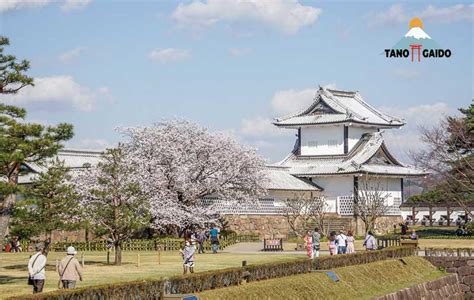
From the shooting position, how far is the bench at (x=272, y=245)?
168 feet

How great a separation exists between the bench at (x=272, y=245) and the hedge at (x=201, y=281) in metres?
15.6

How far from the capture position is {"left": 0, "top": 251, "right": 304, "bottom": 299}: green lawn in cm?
2989

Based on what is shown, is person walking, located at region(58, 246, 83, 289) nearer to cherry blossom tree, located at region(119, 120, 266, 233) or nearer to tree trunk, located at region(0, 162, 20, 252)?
tree trunk, located at region(0, 162, 20, 252)

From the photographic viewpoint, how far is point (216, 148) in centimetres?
5984

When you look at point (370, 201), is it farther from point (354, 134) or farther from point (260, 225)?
point (354, 134)

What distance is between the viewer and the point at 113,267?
37812 mm

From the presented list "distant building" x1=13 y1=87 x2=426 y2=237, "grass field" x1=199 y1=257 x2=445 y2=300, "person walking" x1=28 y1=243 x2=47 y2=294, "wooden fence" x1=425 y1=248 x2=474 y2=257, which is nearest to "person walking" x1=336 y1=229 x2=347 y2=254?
"grass field" x1=199 y1=257 x2=445 y2=300

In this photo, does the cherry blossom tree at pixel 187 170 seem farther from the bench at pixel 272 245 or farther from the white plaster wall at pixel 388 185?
the white plaster wall at pixel 388 185

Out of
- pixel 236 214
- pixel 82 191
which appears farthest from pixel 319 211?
pixel 82 191

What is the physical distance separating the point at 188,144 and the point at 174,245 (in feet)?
28.9

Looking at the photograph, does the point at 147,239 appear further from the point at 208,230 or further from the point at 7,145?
the point at 7,145

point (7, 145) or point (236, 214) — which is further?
point (236, 214)

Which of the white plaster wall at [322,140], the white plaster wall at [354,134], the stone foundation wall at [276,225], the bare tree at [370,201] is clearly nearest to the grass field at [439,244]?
the bare tree at [370,201]

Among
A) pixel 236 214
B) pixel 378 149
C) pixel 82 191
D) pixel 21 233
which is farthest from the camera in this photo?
pixel 378 149
